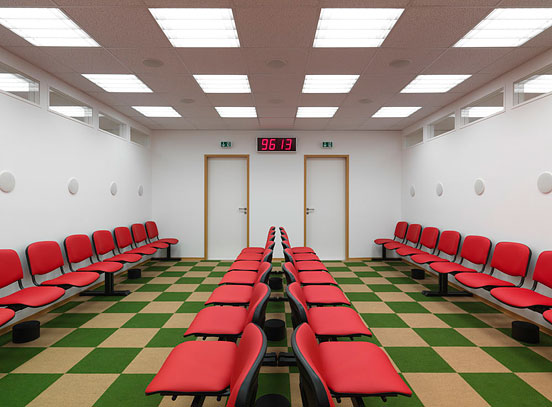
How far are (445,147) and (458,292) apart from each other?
2573mm

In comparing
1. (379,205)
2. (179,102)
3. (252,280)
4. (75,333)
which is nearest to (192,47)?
(179,102)

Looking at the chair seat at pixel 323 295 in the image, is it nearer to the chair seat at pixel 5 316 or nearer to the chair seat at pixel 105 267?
the chair seat at pixel 5 316

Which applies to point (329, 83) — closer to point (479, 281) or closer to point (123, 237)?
point (479, 281)

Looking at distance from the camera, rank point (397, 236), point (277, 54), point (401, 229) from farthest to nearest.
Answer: point (397, 236)
point (401, 229)
point (277, 54)

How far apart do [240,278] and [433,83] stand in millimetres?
3929

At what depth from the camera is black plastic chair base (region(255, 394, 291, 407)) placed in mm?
2047

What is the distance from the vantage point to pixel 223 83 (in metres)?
4.30

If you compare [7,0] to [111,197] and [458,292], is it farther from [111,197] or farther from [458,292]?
[458,292]

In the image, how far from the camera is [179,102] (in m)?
5.12

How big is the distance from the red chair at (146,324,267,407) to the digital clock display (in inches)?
215

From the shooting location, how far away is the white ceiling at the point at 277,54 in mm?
2562

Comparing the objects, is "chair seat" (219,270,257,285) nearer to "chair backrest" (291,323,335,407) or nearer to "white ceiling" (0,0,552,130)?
"chair backrest" (291,323,335,407)

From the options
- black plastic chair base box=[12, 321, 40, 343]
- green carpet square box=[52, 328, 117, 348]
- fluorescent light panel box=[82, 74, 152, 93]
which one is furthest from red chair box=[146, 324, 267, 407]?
fluorescent light panel box=[82, 74, 152, 93]

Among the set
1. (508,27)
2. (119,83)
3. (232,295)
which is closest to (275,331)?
(232,295)
